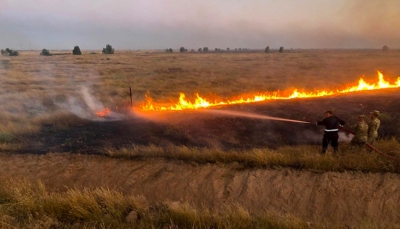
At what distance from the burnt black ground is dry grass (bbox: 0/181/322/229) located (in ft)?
15.2

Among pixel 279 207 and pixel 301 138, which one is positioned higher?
pixel 301 138

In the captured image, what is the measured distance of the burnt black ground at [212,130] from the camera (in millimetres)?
11023

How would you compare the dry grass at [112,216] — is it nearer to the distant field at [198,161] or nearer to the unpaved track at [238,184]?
the distant field at [198,161]

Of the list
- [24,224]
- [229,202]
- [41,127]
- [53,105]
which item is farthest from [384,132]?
[53,105]

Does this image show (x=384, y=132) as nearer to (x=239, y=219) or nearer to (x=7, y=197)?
(x=239, y=219)

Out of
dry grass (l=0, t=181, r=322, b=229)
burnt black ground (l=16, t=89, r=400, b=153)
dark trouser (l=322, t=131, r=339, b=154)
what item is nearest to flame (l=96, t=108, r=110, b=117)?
burnt black ground (l=16, t=89, r=400, b=153)

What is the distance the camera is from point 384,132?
427 inches

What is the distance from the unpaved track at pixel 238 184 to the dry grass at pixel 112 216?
1442mm

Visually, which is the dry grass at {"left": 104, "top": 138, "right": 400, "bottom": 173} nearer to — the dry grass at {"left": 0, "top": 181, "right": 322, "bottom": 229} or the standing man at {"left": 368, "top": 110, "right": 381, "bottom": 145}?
the standing man at {"left": 368, "top": 110, "right": 381, "bottom": 145}

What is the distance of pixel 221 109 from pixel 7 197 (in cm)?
993

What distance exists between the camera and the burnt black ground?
11.0m

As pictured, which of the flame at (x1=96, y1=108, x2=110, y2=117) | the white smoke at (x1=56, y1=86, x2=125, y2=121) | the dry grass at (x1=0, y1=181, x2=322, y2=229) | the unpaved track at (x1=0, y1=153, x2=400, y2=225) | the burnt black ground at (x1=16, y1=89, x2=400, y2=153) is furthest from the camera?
the flame at (x1=96, y1=108, x2=110, y2=117)

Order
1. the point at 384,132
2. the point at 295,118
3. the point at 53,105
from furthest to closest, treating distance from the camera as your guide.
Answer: the point at 53,105 → the point at 295,118 → the point at 384,132

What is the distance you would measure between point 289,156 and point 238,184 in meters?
2.04
